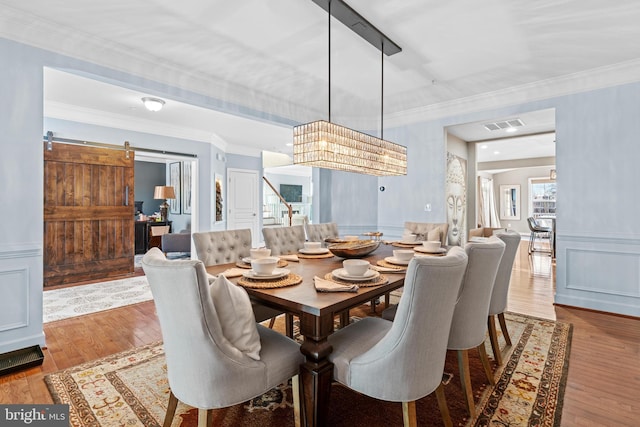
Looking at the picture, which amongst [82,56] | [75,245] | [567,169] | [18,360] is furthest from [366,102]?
[75,245]

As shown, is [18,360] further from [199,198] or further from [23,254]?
[199,198]

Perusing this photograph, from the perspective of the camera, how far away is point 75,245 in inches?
190

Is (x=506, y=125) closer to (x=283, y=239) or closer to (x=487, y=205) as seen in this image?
(x=283, y=239)

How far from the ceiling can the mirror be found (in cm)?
774

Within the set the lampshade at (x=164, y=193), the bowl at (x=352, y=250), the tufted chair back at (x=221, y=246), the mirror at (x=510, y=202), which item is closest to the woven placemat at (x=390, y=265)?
the bowl at (x=352, y=250)

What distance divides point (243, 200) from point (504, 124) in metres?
5.34

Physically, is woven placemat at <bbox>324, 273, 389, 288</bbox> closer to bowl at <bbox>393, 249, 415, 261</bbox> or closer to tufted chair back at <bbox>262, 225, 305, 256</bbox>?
bowl at <bbox>393, 249, 415, 261</bbox>

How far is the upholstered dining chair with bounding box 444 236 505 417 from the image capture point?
5.61ft

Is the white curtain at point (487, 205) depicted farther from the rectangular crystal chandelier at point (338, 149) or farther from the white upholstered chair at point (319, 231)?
the rectangular crystal chandelier at point (338, 149)

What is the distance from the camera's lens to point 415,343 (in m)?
1.28

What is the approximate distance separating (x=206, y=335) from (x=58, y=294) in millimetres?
4132

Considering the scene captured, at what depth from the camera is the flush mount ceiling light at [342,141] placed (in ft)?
7.96

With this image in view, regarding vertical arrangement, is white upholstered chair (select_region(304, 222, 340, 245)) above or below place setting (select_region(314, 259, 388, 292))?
above

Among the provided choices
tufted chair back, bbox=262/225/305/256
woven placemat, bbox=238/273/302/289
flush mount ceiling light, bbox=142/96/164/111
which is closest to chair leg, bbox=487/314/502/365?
woven placemat, bbox=238/273/302/289
